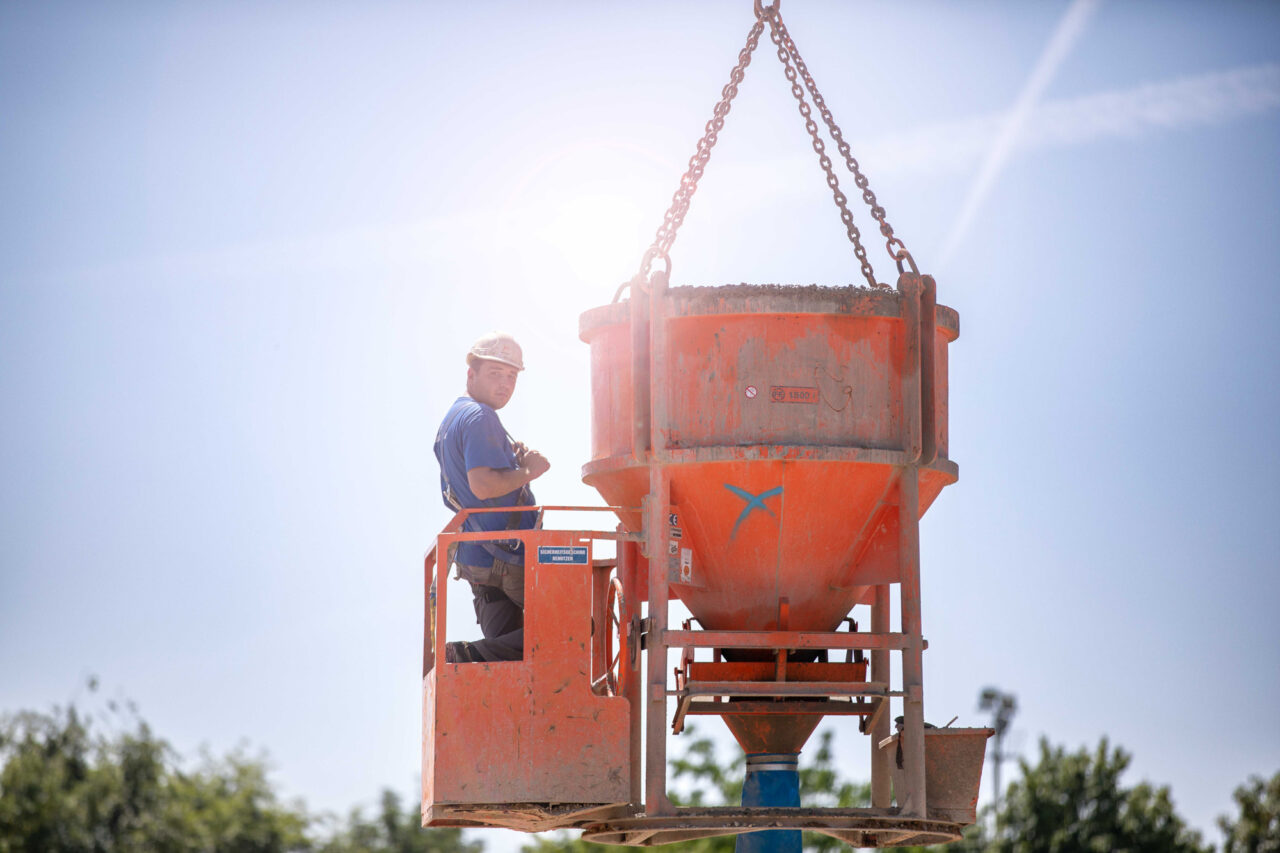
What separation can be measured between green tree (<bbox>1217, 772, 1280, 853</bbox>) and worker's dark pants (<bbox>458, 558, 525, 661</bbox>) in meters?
36.0

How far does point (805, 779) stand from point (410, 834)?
1189 inches

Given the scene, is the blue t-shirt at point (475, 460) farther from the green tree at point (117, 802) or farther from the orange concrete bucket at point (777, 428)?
the green tree at point (117, 802)

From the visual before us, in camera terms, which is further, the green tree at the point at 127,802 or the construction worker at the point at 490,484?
the green tree at the point at 127,802

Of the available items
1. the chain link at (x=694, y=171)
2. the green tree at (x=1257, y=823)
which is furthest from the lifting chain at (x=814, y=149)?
the green tree at (x=1257, y=823)

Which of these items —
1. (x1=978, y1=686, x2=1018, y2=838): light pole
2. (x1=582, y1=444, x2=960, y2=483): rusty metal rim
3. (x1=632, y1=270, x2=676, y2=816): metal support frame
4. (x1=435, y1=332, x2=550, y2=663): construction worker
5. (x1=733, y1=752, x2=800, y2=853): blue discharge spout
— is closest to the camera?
(x1=632, y1=270, x2=676, y2=816): metal support frame

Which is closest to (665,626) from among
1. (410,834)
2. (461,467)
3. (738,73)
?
(461,467)

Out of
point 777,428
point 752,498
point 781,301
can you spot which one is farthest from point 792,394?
point 752,498

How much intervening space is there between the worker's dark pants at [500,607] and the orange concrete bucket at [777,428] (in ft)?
3.29

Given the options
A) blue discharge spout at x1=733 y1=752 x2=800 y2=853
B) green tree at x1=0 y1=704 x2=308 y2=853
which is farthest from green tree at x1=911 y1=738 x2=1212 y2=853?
blue discharge spout at x1=733 y1=752 x2=800 y2=853

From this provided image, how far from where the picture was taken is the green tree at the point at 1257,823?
1666 inches

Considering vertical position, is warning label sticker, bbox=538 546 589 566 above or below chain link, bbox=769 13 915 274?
below

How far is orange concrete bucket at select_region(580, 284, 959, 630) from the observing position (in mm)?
10898

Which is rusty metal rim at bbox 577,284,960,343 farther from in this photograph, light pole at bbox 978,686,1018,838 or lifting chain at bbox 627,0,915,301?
light pole at bbox 978,686,1018,838

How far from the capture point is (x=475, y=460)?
11.0m
